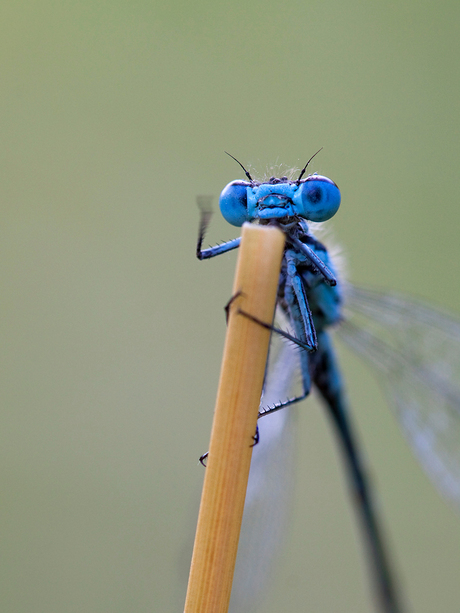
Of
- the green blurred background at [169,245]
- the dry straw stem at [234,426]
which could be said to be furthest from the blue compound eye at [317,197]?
the green blurred background at [169,245]

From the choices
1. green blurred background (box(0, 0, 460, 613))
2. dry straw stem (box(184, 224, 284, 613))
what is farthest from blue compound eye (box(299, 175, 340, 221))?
green blurred background (box(0, 0, 460, 613))

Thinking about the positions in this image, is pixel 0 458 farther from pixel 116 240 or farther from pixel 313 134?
pixel 313 134

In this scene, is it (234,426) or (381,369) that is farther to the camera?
(381,369)

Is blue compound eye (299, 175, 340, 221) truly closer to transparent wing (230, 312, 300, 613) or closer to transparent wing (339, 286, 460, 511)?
transparent wing (230, 312, 300, 613)

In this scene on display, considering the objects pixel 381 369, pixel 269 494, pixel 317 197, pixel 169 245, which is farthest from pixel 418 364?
pixel 169 245

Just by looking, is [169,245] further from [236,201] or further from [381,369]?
[236,201]

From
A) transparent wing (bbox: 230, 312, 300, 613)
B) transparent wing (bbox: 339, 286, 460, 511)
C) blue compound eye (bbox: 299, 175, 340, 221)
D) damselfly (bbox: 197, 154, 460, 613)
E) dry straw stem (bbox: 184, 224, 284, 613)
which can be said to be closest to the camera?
dry straw stem (bbox: 184, 224, 284, 613)
